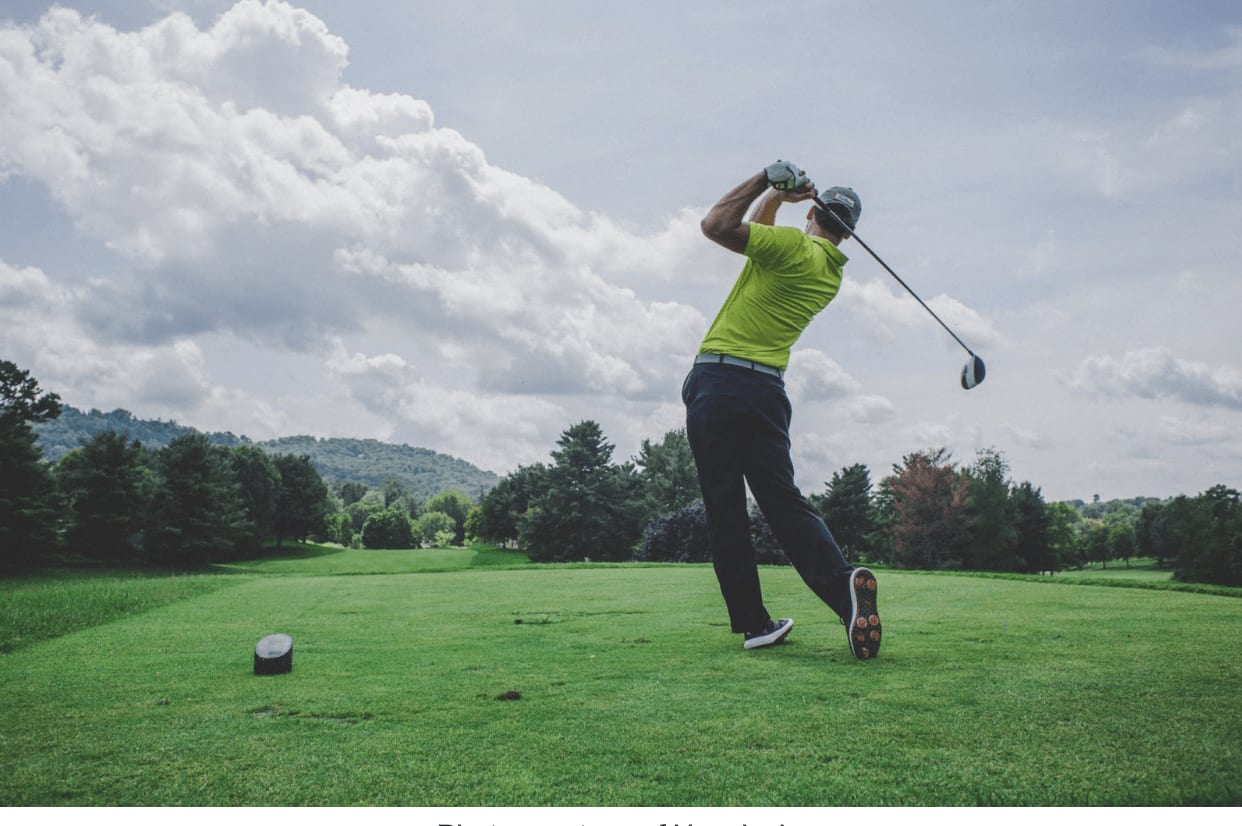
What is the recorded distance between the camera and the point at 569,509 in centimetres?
5947

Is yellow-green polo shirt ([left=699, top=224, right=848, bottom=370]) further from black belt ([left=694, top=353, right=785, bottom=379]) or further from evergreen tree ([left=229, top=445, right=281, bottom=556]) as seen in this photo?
evergreen tree ([left=229, top=445, right=281, bottom=556])

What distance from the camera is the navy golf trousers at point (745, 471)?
14.7ft

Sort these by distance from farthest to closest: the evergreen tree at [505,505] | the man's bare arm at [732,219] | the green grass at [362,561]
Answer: the evergreen tree at [505,505]
the green grass at [362,561]
the man's bare arm at [732,219]

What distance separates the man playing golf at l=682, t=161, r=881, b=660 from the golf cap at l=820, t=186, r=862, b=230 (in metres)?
0.18

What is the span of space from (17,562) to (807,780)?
41997mm

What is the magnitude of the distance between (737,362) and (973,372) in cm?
247

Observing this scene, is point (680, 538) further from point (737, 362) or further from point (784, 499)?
point (737, 362)

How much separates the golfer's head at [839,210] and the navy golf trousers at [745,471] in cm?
112

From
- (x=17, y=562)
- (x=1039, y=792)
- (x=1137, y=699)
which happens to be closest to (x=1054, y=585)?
(x=1137, y=699)

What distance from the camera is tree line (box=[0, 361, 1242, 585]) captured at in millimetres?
37312

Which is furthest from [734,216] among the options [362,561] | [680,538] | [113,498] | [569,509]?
[569,509]

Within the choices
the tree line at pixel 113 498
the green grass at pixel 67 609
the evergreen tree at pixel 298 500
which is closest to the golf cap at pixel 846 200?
the green grass at pixel 67 609

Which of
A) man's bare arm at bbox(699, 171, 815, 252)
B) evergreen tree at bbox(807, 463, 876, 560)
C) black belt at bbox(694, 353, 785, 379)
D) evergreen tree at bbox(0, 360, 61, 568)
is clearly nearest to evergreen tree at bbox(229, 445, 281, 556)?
evergreen tree at bbox(0, 360, 61, 568)

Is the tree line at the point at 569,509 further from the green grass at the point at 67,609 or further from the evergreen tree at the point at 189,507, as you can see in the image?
the green grass at the point at 67,609
